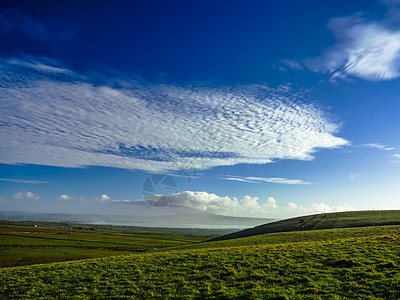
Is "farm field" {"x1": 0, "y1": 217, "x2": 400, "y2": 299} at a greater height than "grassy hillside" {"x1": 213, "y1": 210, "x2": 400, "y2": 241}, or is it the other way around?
"farm field" {"x1": 0, "y1": 217, "x2": 400, "y2": 299}

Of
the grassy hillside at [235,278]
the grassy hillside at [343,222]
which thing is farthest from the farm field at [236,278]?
the grassy hillside at [343,222]

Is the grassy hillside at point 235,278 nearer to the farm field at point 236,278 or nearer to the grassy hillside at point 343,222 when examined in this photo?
the farm field at point 236,278

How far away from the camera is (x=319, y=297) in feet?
49.1

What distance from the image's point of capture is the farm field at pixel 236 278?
1630cm

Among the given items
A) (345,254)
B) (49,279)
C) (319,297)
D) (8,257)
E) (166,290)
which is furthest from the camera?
(8,257)

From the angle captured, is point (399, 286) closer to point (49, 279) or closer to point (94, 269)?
point (94, 269)

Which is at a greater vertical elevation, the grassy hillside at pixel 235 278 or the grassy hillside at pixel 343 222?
the grassy hillside at pixel 235 278

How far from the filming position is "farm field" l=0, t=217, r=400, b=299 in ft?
53.5

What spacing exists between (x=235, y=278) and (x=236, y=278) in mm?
84

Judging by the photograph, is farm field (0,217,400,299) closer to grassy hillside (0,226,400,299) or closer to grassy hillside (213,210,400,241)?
grassy hillside (0,226,400,299)

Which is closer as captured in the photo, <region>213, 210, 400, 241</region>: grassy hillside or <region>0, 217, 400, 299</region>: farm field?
<region>0, 217, 400, 299</region>: farm field

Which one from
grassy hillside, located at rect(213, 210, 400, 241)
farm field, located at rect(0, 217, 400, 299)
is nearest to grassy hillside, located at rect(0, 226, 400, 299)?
farm field, located at rect(0, 217, 400, 299)

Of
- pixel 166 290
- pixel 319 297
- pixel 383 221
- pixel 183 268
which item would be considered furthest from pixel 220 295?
pixel 383 221

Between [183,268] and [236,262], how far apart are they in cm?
567
